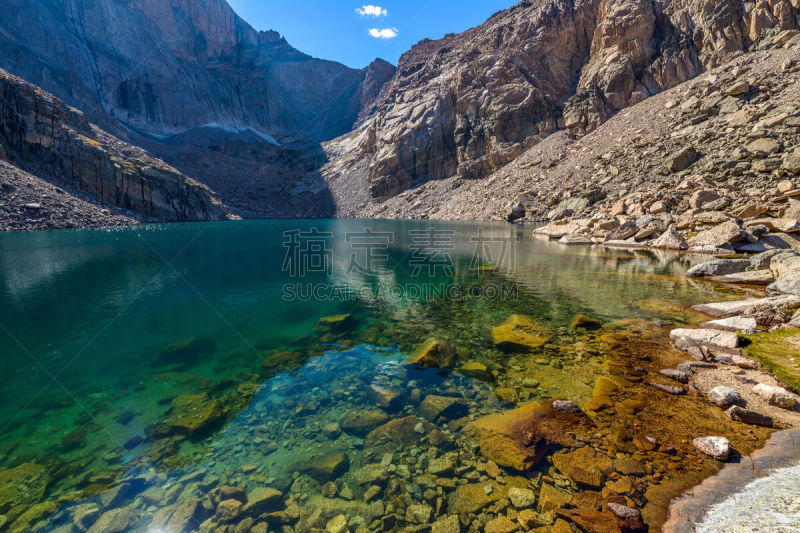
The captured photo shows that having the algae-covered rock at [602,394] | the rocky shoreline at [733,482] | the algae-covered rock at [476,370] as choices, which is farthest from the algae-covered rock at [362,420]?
the rocky shoreline at [733,482]

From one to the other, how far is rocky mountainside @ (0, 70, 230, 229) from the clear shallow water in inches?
1839

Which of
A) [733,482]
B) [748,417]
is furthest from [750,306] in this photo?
[733,482]

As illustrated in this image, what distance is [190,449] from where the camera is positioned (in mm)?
6461

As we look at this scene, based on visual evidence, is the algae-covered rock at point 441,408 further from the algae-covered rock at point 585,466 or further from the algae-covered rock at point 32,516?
the algae-covered rock at point 32,516

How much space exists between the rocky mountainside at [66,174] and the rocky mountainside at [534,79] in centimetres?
5556

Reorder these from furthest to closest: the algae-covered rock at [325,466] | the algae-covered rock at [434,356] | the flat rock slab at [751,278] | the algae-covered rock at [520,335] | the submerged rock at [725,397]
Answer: the flat rock slab at [751,278] → the algae-covered rock at [520,335] → the algae-covered rock at [434,356] → the submerged rock at [725,397] → the algae-covered rock at [325,466]

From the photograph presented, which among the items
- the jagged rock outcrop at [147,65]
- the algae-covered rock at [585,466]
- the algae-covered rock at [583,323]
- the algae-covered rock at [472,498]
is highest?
the jagged rock outcrop at [147,65]

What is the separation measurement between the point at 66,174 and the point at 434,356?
300ft

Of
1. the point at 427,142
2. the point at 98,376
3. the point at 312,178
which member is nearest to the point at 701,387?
the point at 98,376

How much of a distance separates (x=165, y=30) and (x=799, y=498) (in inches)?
9256

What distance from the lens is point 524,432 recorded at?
243 inches

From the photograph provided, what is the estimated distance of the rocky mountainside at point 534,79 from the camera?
66000 millimetres

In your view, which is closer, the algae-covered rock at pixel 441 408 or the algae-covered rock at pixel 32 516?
the algae-covered rock at pixel 32 516

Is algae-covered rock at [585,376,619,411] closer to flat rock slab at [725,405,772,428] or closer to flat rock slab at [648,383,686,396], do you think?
flat rock slab at [648,383,686,396]
